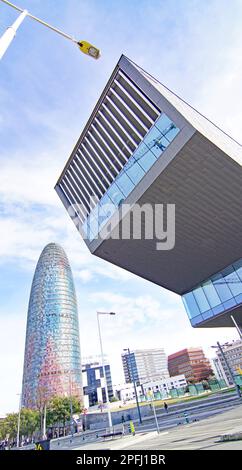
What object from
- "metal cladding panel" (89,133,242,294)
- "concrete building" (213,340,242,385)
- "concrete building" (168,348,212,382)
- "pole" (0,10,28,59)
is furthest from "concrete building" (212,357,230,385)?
"pole" (0,10,28,59)

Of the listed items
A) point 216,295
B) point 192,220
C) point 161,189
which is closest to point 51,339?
point 216,295

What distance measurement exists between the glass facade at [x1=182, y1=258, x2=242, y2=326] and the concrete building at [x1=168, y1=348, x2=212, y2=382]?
120m

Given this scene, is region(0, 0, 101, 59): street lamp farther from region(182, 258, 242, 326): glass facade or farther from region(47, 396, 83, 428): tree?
region(47, 396, 83, 428): tree

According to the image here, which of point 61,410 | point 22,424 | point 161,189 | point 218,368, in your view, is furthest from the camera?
point 218,368

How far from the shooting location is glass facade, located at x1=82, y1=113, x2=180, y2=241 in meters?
19.1

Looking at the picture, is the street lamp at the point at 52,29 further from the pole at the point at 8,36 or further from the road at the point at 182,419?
the road at the point at 182,419

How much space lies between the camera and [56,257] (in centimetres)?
14850

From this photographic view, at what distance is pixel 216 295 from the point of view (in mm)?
29000

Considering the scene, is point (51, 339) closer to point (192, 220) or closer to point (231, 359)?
point (231, 359)

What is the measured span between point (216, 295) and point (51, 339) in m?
110

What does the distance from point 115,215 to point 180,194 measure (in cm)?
561

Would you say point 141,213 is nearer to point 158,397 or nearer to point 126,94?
point 126,94
